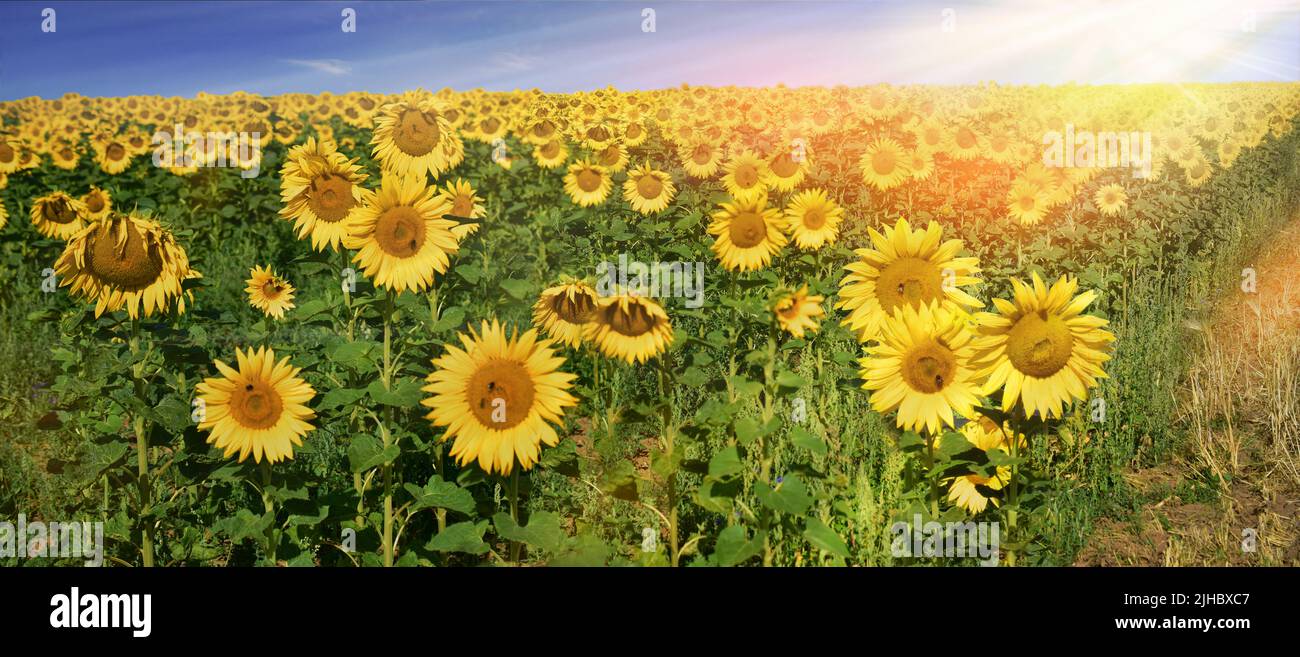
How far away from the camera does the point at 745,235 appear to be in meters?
4.87

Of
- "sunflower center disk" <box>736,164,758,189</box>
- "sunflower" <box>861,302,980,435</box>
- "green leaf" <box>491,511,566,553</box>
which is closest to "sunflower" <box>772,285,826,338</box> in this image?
"sunflower" <box>861,302,980,435</box>

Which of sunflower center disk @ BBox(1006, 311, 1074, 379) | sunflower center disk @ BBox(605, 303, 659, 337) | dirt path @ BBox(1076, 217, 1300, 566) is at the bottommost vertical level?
dirt path @ BBox(1076, 217, 1300, 566)

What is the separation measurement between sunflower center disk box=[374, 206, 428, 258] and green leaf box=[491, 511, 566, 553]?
109 cm

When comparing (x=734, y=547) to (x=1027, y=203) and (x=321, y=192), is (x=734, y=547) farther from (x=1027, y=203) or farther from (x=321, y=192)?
(x=1027, y=203)

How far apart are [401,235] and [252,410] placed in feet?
2.69

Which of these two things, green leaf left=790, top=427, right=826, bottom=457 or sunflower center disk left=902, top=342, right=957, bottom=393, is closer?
green leaf left=790, top=427, right=826, bottom=457

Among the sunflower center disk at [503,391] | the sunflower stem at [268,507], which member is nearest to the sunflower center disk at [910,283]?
the sunflower center disk at [503,391]

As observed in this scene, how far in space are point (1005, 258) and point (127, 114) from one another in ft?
67.4

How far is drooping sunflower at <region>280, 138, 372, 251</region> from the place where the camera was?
3535 mm

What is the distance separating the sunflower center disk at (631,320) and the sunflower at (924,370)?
0.81m

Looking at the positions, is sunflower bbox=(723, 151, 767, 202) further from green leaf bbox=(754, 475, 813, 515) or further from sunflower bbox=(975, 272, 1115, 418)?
green leaf bbox=(754, 475, 813, 515)

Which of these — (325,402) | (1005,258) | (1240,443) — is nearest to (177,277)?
(325,402)

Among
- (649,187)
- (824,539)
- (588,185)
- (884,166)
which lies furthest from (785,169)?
(824,539)
